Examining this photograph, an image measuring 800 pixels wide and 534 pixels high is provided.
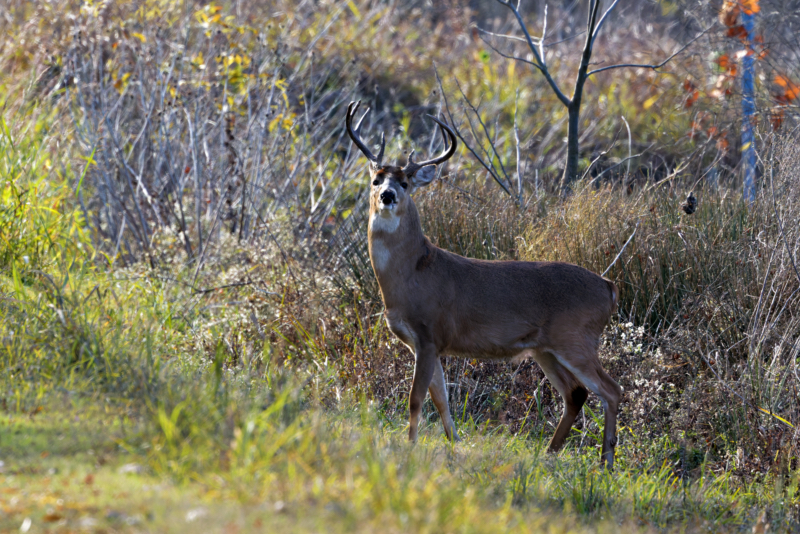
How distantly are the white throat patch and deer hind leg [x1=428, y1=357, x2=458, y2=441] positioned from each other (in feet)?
3.05

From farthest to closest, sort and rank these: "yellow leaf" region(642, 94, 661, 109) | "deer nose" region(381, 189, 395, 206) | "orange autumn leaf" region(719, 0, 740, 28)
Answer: "yellow leaf" region(642, 94, 661, 109)
"orange autumn leaf" region(719, 0, 740, 28)
"deer nose" region(381, 189, 395, 206)

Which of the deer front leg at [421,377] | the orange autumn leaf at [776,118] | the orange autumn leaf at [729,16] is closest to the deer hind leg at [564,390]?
the deer front leg at [421,377]

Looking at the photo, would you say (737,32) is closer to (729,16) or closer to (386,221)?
(729,16)

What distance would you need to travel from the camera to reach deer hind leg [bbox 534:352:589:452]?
5.92m

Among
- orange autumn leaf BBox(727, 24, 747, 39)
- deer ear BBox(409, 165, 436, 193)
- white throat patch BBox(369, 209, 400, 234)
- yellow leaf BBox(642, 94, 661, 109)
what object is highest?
orange autumn leaf BBox(727, 24, 747, 39)

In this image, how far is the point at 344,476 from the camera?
346 cm

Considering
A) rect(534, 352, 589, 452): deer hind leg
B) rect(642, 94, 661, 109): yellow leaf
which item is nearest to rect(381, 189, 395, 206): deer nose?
rect(534, 352, 589, 452): deer hind leg

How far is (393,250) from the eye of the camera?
5.73 m

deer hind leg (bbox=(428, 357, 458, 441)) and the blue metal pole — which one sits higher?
the blue metal pole

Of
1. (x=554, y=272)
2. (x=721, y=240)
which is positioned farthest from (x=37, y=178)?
(x=721, y=240)

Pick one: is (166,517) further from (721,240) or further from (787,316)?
(721,240)

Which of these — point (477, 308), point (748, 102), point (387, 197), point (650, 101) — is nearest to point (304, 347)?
point (477, 308)

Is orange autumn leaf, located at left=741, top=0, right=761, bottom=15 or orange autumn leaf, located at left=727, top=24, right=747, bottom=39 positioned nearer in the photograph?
orange autumn leaf, located at left=741, top=0, right=761, bottom=15

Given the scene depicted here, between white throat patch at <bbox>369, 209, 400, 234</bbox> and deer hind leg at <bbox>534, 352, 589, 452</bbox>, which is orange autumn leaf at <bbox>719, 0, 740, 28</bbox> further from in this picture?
white throat patch at <bbox>369, 209, 400, 234</bbox>
